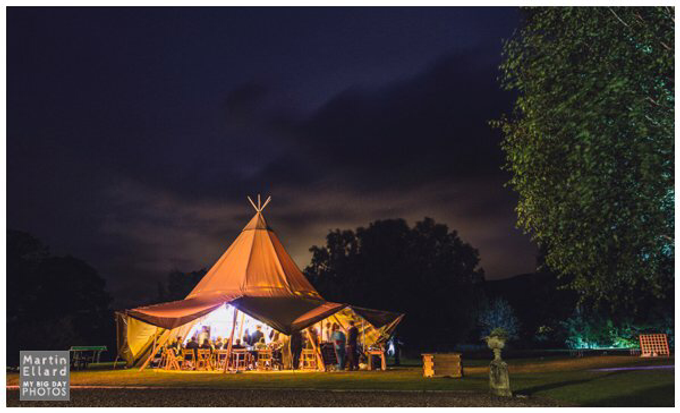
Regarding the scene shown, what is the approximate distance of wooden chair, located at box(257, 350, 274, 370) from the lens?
19641 mm

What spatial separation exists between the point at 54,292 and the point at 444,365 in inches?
1172

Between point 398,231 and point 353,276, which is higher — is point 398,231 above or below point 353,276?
above

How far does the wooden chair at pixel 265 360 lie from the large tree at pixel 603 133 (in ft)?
35.6

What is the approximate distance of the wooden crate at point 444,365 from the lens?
16.0m

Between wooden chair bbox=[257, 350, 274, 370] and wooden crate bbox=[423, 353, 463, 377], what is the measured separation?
5.51 meters

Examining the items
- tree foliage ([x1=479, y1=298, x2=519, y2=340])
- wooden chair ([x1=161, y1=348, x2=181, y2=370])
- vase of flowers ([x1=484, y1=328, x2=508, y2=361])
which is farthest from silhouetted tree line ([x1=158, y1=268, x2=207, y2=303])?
vase of flowers ([x1=484, y1=328, x2=508, y2=361])

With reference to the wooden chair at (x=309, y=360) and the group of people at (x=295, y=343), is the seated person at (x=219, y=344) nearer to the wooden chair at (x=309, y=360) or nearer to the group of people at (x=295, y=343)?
the group of people at (x=295, y=343)

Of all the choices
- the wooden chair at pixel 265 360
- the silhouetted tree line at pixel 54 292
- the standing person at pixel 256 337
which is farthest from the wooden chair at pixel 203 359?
the silhouetted tree line at pixel 54 292

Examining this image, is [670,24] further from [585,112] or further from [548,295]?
[548,295]

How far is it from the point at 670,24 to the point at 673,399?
5875 millimetres

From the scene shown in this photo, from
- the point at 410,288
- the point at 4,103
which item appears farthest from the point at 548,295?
the point at 4,103

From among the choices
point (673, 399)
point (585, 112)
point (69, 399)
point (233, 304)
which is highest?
point (585, 112)

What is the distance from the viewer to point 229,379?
51.7 feet
